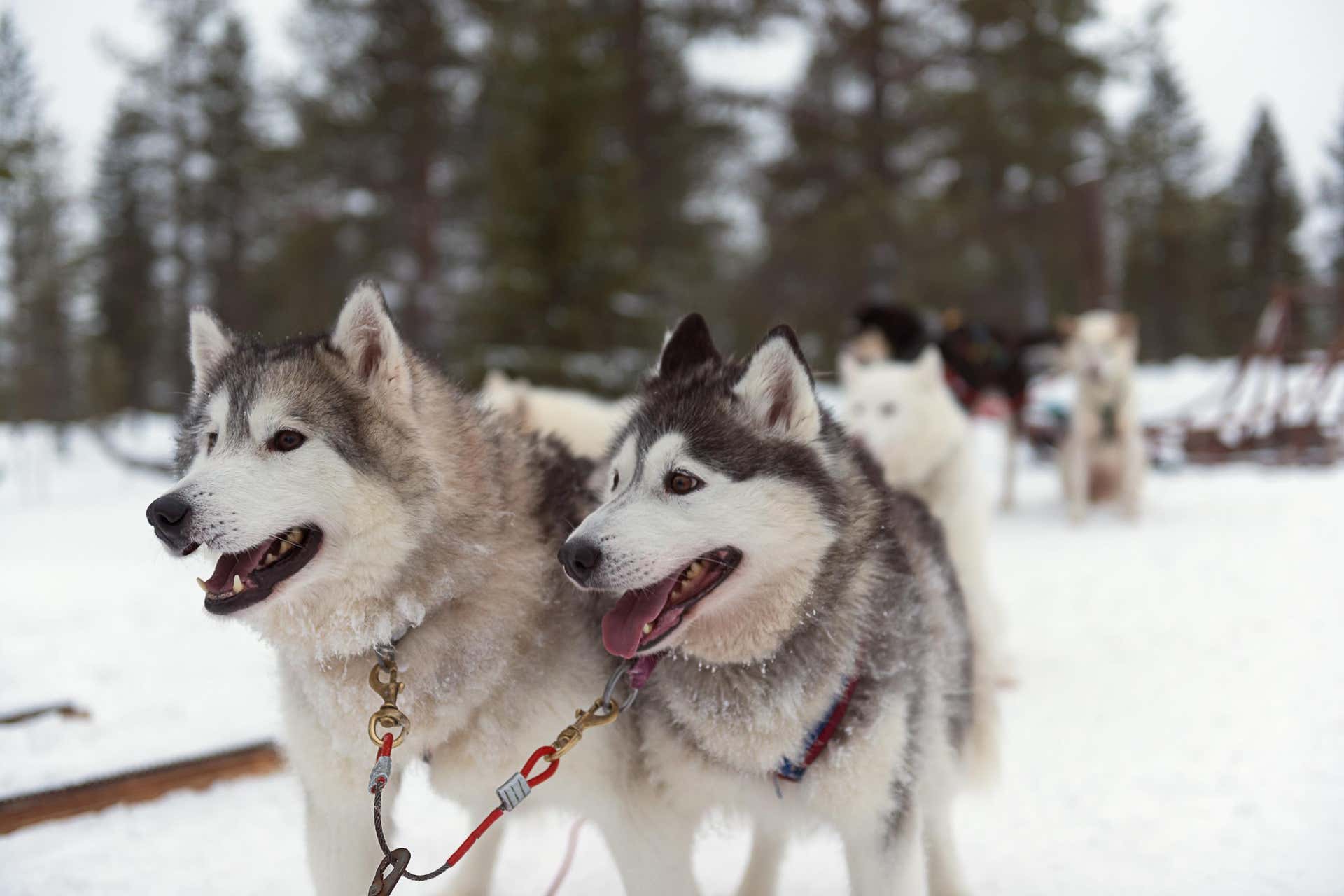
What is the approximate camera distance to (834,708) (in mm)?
2270

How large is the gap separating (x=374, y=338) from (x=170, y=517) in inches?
26.8

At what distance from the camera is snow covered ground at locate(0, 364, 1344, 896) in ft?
9.69

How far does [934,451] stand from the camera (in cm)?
507

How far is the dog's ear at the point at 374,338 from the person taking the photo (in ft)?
7.57

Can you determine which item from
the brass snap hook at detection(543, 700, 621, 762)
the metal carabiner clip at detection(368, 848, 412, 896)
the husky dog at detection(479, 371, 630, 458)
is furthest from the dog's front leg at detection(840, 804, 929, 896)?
the husky dog at detection(479, 371, 630, 458)

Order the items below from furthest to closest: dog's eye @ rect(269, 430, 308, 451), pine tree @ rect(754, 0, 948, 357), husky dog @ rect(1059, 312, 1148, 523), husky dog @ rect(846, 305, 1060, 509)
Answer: pine tree @ rect(754, 0, 948, 357) → husky dog @ rect(1059, 312, 1148, 523) → husky dog @ rect(846, 305, 1060, 509) → dog's eye @ rect(269, 430, 308, 451)

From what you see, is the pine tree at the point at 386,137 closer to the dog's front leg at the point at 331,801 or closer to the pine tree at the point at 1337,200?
the pine tree at the point at 1337,200

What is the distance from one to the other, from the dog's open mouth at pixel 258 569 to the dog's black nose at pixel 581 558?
0.62 metres

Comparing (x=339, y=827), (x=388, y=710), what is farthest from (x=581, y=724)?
(x=339, y=827)

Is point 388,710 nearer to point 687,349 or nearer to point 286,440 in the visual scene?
point 286,440

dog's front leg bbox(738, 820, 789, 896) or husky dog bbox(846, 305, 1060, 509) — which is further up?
husky dog bbox(846, 305, 1060, 509)

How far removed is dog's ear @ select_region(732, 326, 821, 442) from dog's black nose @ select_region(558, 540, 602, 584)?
23.5 inches

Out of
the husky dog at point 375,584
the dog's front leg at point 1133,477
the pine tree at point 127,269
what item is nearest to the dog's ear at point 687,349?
the husky dog at point 375,584

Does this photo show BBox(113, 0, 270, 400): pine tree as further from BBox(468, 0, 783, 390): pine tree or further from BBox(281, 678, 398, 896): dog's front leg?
BBox(281, 678, 398, 896): dog's front leg
